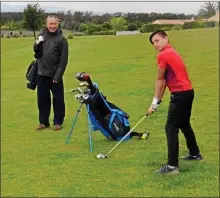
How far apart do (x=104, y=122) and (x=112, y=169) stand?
1739 mm

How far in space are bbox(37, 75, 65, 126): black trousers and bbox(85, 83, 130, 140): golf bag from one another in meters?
1.36

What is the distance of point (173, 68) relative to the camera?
6.17 meters

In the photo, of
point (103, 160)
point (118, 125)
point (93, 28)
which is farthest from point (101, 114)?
point (93, 28)

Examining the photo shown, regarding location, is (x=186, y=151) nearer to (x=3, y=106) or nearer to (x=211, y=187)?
(x=211, y=187)

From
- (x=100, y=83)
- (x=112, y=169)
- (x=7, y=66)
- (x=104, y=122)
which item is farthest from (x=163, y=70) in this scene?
(x=7, y=66)

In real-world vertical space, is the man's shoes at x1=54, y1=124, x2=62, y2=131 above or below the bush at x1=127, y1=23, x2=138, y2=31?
below

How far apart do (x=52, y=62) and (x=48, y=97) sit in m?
0.84

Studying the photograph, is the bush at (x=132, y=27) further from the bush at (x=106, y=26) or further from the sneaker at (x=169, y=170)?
the sneaker at (x=169, y=170)

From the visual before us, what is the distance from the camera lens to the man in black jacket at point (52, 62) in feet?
29.9

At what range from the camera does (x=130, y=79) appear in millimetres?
18328

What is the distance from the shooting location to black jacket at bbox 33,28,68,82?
9.12 meters

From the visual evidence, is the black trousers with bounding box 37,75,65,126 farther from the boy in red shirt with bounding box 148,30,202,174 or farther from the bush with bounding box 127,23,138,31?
the bush with bounding box 127,23,138,31

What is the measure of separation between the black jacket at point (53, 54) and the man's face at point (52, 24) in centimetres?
9

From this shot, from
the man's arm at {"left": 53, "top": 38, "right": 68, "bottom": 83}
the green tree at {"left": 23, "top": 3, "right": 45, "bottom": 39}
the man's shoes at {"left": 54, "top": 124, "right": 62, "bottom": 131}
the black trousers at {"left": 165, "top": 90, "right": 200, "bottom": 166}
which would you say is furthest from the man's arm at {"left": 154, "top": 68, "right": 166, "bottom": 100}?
the green tree at {"left": 23, "top": 3, "right": 45, "bottom": 39}
